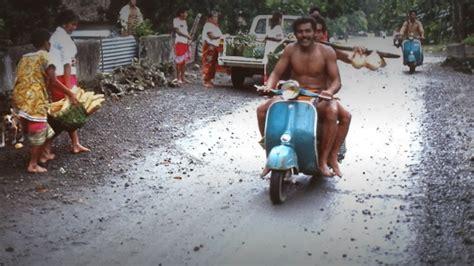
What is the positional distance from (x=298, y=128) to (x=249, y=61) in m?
8.27

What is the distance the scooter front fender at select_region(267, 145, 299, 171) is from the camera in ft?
19.2

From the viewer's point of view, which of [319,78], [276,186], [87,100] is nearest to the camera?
[276,186]

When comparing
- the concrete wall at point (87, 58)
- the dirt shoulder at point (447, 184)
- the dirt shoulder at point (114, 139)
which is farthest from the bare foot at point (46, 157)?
the concrete wall at point (87, 58)

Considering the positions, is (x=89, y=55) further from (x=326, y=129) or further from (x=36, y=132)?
(x=326, y=129)

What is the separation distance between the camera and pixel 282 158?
590 centimetres

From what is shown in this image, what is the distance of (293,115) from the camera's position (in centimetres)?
630

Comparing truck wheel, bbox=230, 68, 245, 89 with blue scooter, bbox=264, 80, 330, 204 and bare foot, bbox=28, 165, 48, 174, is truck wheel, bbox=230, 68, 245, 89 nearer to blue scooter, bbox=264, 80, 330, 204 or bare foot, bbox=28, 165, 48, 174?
bare foot, bbox=28, 165, 48, 174

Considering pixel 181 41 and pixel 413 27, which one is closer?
pixel 181 41

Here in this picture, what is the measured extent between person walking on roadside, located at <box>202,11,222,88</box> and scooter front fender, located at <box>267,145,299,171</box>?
893 cm

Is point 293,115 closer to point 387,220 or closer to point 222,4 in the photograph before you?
point 387,220

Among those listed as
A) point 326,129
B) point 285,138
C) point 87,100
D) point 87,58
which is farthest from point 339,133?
point 87,58

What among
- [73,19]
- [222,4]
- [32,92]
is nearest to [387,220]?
[32,92]

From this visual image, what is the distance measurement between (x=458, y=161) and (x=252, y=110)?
4.93 metres

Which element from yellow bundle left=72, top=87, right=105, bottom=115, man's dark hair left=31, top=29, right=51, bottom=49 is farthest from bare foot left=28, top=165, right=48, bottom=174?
man's dark hair left=31, top=29, right=51, bottom=49
